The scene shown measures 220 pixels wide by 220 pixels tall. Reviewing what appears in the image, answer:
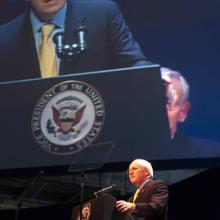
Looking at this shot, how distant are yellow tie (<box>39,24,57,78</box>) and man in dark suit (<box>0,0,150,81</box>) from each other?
0.15 ft

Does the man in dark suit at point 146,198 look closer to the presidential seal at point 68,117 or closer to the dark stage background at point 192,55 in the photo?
the dark stage background at point 192,55

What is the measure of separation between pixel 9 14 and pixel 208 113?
2.58m

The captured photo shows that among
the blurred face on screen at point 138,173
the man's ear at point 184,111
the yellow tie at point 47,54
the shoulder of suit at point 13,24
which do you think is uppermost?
the shoulder of suit at point 13,24

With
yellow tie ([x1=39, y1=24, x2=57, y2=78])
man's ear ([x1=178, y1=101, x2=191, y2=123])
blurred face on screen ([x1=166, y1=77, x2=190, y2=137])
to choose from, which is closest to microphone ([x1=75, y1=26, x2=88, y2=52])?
yellow tie ([x1=39, y1=24, x2=57, y2=78])

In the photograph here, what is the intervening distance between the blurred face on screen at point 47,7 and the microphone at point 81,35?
38 cm

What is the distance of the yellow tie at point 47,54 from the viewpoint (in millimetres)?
6770

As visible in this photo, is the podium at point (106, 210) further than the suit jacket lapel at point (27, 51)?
No

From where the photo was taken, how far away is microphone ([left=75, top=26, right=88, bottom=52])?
679 cm

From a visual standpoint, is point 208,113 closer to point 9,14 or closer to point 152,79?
point 152,79

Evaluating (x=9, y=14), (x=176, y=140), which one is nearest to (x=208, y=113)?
(x=176, y=140)

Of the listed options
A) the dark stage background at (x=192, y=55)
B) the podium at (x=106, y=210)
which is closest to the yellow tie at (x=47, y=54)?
the dark stage background at (x=192, y=55)

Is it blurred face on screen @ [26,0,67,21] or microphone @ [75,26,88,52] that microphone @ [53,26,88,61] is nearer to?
microphone @ [75,26,88,52]

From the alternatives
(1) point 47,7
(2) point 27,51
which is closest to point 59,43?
(2) point 27,51

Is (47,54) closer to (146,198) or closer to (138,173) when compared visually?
(138,173)
